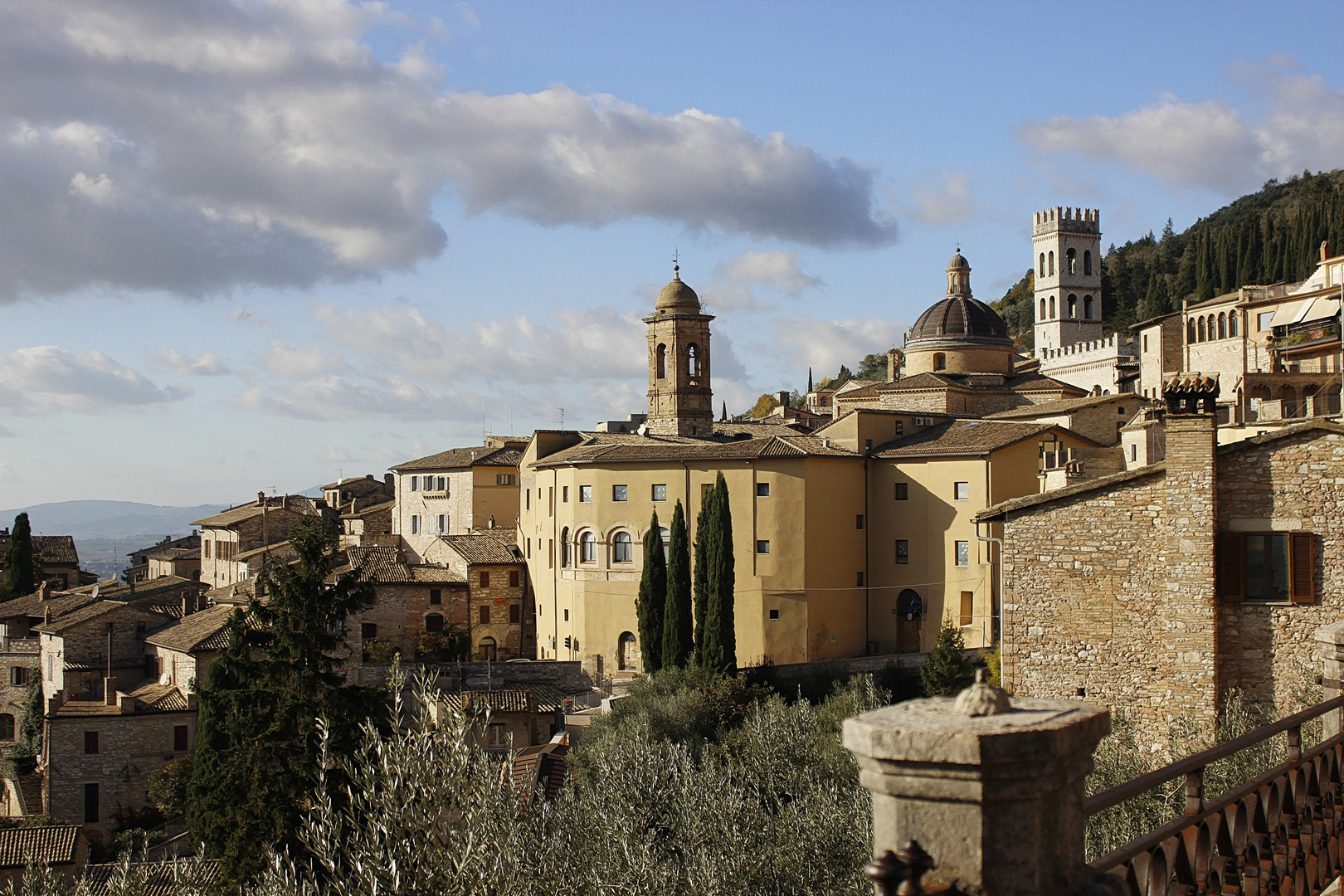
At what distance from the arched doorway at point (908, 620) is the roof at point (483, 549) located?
48.7 feet

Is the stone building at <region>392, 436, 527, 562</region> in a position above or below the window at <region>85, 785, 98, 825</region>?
above

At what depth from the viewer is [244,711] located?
1998 cm

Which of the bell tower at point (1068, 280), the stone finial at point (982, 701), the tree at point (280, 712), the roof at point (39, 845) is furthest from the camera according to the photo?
the bell tower at point (1068, 280)

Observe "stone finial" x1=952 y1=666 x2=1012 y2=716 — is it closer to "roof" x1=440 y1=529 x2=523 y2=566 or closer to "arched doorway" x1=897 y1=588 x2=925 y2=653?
"arched doorway" x1=897 y1=588 x2=925 y2=653

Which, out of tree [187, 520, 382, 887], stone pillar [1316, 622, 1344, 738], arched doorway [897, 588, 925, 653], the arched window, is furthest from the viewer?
the arched window

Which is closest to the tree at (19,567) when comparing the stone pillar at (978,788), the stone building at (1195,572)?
the stone building at (1195,572)

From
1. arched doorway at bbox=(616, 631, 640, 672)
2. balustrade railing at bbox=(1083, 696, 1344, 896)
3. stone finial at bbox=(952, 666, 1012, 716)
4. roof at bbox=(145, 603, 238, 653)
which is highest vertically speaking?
stone finial at bbox=(952, 666, 1012, 716)

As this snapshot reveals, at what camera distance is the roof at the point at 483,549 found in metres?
45.1

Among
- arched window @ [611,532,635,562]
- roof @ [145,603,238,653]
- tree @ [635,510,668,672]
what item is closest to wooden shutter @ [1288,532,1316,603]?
tree @ [635,510,668,672]

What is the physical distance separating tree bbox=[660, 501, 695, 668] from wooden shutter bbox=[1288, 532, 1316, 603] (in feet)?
68.5

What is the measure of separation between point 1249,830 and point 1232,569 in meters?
11.4

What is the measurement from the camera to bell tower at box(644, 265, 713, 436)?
4762 centimetres

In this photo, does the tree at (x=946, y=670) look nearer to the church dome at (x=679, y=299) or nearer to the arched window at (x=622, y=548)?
the arched window at (x=622, y=548)

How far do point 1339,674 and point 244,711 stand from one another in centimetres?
1698
